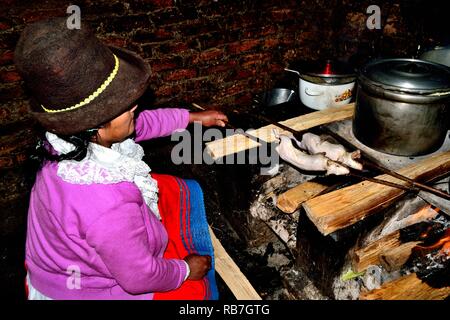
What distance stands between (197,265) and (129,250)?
551 millimetres

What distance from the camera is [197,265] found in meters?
2.11

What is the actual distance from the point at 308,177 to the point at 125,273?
1.41 meters

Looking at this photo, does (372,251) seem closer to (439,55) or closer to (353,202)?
(353,202)

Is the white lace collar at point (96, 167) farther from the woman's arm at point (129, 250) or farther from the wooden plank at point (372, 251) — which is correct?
the wooden plank at point (372, 251)

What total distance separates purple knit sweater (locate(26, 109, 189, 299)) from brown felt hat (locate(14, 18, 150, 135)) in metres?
0.33

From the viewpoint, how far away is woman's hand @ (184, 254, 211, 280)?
2.07 meters

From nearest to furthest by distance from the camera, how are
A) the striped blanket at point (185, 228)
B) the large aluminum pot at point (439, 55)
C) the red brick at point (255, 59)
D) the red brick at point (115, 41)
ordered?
1. the striped blanket at point (185, 228)
2. the large aluminum pot at point (439, 55)
3. the red brick at point (115, 41)
4. the red brick at point (255, 59)

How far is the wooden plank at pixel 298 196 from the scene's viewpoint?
6.94ft

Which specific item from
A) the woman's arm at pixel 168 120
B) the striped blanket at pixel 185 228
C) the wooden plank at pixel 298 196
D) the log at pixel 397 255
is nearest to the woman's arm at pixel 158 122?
the woman's arm at pixel 168 120

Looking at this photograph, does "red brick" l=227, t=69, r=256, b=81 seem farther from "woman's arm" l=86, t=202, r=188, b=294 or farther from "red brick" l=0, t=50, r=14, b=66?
"woman's arm" l=86, t=202, r=188, b=294

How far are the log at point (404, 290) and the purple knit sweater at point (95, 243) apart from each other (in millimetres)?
1073

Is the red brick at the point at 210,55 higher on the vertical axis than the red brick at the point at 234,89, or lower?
higher

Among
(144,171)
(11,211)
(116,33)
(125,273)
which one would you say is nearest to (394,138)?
(144,171)

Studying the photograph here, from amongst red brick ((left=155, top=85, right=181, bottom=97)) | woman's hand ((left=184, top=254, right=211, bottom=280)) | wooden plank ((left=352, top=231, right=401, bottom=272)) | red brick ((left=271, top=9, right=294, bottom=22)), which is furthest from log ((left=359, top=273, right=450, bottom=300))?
red brick ((left=271, top=9, right=294, bottom=22))
